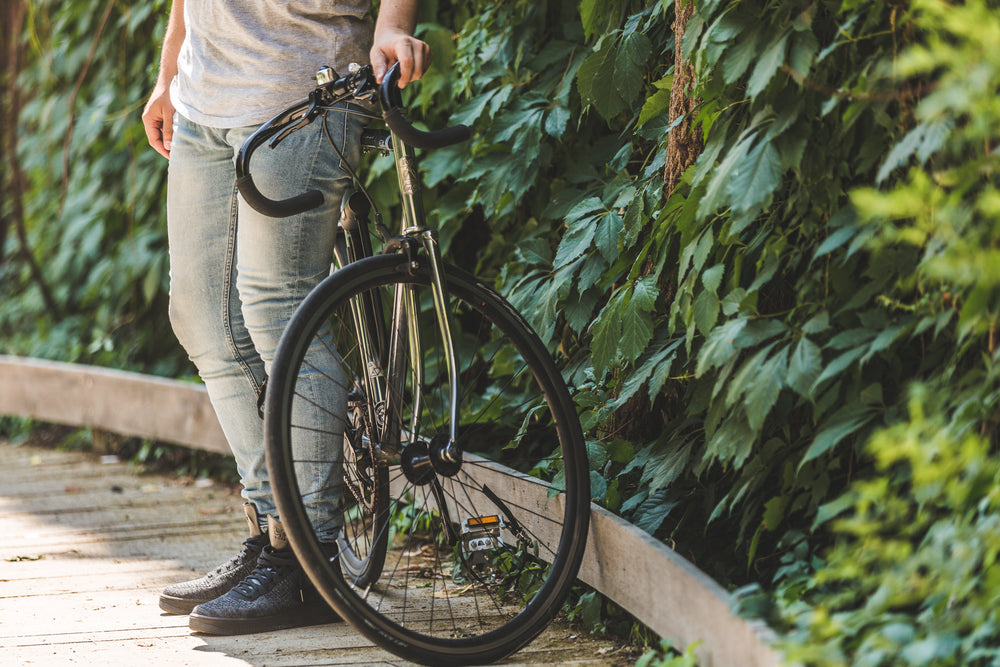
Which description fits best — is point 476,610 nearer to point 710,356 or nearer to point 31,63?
point 710,356

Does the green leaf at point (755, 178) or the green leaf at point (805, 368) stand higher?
the green leaf at point (755, 178)

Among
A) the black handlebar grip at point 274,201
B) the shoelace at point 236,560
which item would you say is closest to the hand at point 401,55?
the black handlebar grip at point 274,201

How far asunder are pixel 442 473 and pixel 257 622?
471mm

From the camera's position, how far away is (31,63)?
15.5ft

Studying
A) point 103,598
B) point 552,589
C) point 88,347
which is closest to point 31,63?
point 88,347

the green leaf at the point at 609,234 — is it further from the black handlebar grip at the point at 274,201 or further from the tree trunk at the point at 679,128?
the black handlebar grip at the point at 274,201

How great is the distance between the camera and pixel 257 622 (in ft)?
6.30

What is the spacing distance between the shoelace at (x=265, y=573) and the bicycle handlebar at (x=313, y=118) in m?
0.66

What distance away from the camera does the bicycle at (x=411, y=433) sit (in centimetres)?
165

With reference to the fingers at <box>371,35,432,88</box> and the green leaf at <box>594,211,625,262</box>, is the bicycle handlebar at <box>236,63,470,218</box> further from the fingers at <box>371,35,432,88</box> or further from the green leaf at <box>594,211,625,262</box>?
the green leaf at <box>594,211,625,262</box>

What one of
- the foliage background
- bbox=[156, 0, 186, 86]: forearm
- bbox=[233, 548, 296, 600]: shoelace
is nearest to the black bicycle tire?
bbox=[233, 548, 296, 600]: shoelace

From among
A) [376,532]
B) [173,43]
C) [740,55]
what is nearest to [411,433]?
[376,532]

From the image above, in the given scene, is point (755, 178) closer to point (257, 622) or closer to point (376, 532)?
point (376, 532)

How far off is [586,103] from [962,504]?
3.47 feet
